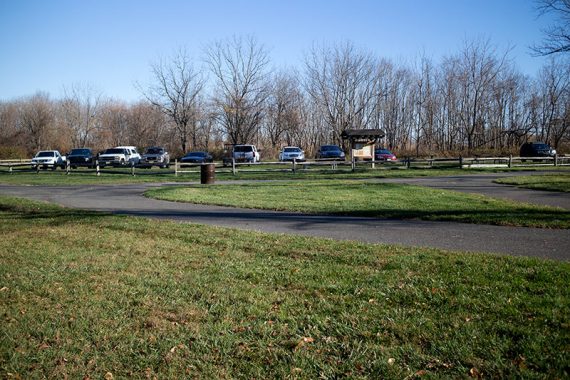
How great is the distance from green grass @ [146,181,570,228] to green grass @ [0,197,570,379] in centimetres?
451

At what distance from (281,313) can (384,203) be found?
10098 millimetres

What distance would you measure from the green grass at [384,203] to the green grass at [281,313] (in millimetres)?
4510

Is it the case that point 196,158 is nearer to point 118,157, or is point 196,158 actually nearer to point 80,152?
point 118,157

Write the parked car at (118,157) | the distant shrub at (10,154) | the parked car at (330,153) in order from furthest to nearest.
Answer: the distant shrub at (10,154) → the parked car at (330,153) → the parked car at (118,157)

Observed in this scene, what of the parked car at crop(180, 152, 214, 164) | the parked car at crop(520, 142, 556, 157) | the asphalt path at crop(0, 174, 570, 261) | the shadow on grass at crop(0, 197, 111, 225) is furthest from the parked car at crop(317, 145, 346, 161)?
the shadow on grass at crop(0, 197, 111, 225)

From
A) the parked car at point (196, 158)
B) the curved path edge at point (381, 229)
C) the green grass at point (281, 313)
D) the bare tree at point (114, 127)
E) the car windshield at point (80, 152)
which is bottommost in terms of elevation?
the green grass at point (281, 313)

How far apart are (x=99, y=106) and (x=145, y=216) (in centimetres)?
7712

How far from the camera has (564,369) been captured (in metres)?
3.51

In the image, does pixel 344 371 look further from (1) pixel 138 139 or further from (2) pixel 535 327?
(1) pixel 138 139

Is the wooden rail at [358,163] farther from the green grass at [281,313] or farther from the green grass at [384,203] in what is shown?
the green grass at [281,313]

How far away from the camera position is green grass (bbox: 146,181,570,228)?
36.7 ft

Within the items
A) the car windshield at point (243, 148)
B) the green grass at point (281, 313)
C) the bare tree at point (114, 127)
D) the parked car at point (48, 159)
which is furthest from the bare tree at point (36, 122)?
the green grass at point (281, 313)

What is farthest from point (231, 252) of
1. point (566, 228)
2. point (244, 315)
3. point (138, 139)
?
point (138, 139)

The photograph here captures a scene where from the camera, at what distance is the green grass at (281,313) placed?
3775mm
